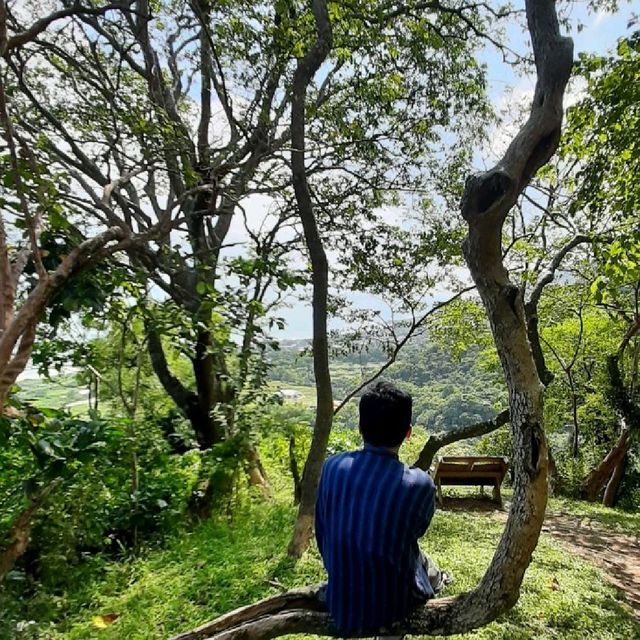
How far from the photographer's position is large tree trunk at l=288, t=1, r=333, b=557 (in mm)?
4270

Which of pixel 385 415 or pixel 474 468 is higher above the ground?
pixel 385 415

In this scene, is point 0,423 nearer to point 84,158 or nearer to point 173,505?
point 173,505

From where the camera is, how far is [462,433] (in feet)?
24.1

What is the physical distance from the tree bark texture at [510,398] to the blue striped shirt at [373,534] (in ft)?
0.49

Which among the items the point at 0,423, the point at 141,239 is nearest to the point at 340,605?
the point at 0,423

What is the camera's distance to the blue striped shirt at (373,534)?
6.06ft

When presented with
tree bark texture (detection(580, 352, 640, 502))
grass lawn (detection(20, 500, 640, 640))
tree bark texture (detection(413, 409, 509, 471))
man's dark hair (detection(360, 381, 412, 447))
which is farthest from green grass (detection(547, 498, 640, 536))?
man's dark hair (detection(360, 381, 412, 447))

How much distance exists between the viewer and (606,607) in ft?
12.6

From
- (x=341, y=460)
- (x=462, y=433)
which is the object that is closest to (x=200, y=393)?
(x=462, y=433)

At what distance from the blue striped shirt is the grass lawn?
1.45 metres

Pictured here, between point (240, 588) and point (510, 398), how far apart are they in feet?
10.2

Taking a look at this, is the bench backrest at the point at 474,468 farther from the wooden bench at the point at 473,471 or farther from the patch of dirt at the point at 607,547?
the patch of dirt at the point at 607,547

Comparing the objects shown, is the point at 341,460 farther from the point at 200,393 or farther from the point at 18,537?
the point at 200,393

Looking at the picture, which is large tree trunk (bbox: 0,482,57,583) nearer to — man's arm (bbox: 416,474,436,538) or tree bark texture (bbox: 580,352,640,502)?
man's arm (bbox: 416,474,436,538)
